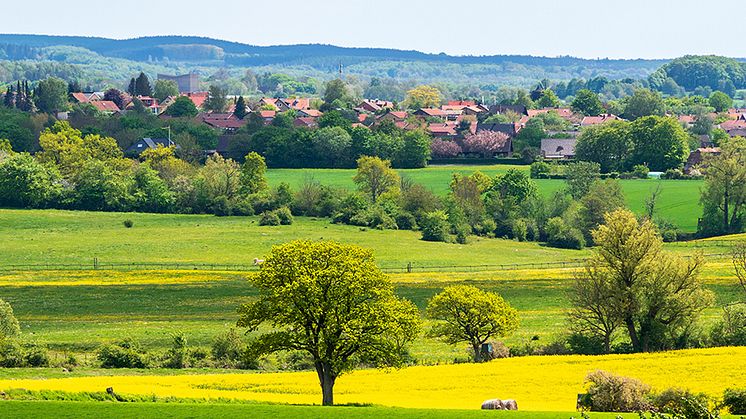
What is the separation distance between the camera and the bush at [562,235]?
352 ft

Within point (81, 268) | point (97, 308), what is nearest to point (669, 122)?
point (81, 268)

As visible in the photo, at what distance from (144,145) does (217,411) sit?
123050 millimetres

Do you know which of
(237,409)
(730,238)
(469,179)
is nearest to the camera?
(237,409)

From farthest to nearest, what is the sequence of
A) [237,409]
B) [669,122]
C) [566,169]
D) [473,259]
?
[669,122] → [566,169] → [473,259] → [237,409]

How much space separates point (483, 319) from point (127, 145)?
110 m

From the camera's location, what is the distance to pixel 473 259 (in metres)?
97.1

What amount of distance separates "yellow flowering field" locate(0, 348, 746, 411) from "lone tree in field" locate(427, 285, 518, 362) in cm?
405

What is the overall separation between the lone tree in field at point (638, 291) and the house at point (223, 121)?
121 meters

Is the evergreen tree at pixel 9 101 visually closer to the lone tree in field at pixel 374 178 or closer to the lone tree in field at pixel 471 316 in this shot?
the lone tree in field at pixel 374 178

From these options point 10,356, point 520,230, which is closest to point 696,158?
point 520,230

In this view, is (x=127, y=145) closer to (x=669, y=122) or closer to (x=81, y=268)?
(x=669, y=122)

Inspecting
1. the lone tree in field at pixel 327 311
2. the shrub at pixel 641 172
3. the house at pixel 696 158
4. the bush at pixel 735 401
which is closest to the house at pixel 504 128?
the house at pixel 696 158

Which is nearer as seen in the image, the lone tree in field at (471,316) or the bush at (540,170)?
the lone tree in field at (471,316)

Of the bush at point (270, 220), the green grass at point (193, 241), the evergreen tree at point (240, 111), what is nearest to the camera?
the green grass at point (193, 241)
